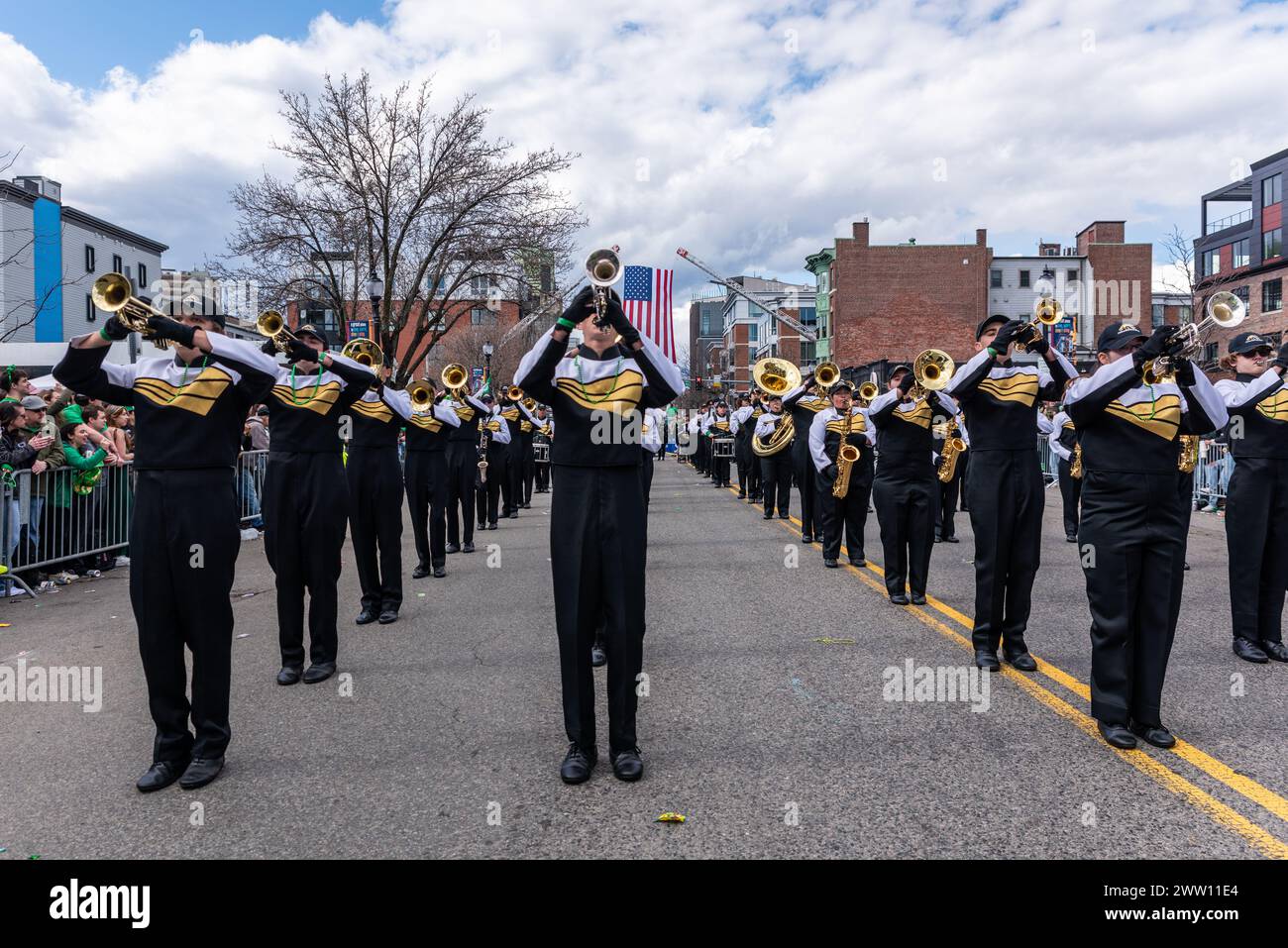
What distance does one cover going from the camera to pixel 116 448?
38.9 feet

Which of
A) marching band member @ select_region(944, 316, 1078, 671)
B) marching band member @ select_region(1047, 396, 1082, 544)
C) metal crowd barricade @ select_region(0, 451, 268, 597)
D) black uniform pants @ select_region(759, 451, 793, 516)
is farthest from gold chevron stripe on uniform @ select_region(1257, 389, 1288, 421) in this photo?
black uniform pants @ select_region(759, 451, 793, 516)

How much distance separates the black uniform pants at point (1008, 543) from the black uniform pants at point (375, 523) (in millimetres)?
4843

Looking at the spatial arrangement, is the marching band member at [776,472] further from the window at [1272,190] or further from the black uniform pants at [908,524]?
the window at [1272,190]

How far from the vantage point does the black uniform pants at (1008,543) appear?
20.6 ft

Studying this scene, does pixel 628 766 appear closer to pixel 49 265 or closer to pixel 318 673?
pixel 318 673

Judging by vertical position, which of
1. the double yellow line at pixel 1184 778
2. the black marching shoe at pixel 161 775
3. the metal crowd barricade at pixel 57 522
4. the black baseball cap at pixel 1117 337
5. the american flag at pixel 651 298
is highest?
the american flag at pixel 651 298

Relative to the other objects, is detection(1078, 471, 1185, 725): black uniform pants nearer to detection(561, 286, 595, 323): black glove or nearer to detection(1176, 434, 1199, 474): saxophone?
detection(1176, 434, 1199, 474): saxophone

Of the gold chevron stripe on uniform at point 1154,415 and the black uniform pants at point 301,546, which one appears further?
the black uniform pants at point 301,546

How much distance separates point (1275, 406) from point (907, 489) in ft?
9.63

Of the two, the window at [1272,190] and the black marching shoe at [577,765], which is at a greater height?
the window at [1272,190]

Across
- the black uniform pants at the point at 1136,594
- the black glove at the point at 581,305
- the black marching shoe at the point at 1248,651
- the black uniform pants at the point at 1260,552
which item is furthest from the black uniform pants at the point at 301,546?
the black uniform pants at the point at 1260,552

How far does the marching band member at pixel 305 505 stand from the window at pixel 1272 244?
191ft

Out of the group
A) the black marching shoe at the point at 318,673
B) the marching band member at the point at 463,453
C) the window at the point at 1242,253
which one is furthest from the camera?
the window at the point at 1242,253

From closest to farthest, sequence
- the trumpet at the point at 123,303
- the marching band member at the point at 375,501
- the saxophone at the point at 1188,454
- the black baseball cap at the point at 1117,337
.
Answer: the trumpet at the point at 123,303 < the black baseball cap at the point at 1117,337 < the saxophone at the point at 1188,454 < the marching band member at the point at 375,501
